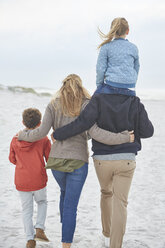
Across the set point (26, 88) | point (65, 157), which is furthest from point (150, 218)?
point (26, 88)

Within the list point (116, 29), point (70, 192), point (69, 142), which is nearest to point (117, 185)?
point (70, 192)

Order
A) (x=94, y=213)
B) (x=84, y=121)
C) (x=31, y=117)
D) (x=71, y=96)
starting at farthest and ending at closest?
(x=94, y=213) < (x=31, y=117) < (x=71, y=96) < (x=84, y=121)

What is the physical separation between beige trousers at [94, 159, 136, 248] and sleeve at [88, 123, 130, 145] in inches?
7.4

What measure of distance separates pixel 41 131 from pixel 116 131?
73cm

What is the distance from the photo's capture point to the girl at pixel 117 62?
10.8 ft

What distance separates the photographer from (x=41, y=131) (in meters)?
3.43

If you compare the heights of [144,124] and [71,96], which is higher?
[71,96]

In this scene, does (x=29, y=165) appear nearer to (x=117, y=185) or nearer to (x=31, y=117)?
(x=31, y=117)

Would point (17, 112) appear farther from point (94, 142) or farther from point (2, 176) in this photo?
point (94, 142)

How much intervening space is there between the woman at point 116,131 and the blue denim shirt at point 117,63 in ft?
0.51

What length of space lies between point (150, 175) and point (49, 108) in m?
4.38

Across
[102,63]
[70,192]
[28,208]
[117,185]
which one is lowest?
[28,208]

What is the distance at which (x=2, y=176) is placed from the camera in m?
7.00

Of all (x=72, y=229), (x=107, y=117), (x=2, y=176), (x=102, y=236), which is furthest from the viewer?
(x=2, y=176)
